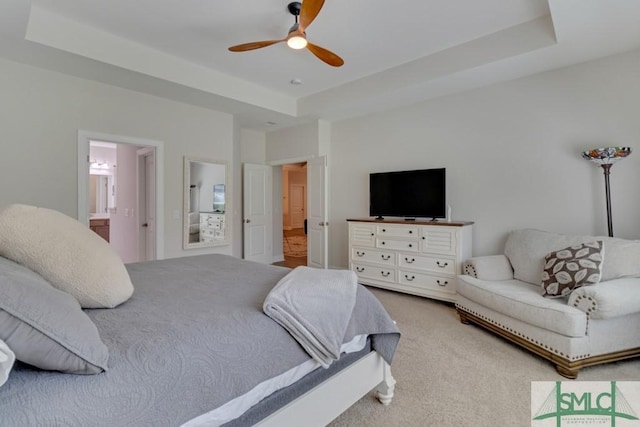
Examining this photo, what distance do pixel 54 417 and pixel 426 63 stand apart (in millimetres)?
3922

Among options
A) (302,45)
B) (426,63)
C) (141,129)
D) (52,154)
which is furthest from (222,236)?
(426,63)

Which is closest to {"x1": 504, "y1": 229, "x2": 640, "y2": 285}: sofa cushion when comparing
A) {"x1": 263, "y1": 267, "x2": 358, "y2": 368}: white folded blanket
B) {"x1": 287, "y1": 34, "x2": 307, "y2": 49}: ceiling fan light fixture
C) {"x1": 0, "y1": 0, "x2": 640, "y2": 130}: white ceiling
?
{"x1": 0, "y1": 0, "x2": 640, "y2": 130}: white ceiling

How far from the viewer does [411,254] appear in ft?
12.5

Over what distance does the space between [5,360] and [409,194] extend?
392cm

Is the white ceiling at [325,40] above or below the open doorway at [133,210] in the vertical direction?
above

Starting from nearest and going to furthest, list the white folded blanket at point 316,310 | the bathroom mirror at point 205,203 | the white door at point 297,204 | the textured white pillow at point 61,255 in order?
1. the textured white pillow at point 61,255
2. the white folded blanket at point 316,310
3. the bathroom mirror at point 205,203
4. the white door at point 297,204

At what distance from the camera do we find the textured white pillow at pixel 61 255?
116cm

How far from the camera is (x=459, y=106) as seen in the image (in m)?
3.86

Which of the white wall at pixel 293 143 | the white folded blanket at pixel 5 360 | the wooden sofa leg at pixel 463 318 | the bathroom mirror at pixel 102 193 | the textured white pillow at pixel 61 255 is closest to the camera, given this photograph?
the white folded blanket at pixel 5 360

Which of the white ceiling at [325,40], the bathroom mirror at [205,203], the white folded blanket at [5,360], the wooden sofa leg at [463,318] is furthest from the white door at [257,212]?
the white folded blanket at [5,360]

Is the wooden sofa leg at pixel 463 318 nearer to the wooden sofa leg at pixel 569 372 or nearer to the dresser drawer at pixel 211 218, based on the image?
the wooden sofa leg at pixel 569 372

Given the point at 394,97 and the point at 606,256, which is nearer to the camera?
the point at 606,256

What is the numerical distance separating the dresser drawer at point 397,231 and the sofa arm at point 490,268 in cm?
76

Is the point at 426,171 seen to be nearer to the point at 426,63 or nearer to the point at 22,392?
the point at 426,63
